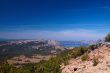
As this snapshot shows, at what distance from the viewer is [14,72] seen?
6825 cm

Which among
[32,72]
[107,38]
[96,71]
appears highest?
[107,38]

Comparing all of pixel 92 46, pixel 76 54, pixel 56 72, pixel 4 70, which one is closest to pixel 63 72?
pixel 56 72

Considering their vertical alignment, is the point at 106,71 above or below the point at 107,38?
below

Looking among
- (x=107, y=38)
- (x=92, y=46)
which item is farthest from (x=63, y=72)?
(x=107, y=38)

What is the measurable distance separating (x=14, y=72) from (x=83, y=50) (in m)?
41.0

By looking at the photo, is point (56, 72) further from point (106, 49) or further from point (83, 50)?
point (83, 50)

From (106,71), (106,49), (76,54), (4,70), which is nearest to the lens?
(106,71)

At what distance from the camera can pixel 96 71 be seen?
148 feet

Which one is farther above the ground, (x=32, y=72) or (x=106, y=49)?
(x=106, y=49)

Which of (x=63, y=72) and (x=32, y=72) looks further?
(x=32, y=72)

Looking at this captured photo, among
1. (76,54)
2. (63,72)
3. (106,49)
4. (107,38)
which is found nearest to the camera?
(63,72)

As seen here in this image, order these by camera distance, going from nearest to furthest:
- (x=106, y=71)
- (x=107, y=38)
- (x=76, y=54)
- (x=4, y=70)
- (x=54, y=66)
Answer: (x=106, y=71) < (x=54, y=66) < (x=4, y=70) < (x=76, y=54) < (x=107, y=38)

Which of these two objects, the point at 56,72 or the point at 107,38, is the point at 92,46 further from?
the point at 56,72

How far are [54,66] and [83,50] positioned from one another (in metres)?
34.3
